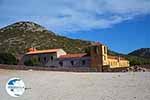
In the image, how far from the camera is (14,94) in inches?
248

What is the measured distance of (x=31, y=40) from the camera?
12838cm

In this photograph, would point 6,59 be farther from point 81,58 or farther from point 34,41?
point 34,41

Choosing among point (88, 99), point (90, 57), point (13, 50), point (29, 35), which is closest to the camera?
point (88, 99)

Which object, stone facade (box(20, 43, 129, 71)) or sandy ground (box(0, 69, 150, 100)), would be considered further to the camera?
stone facade (box(20, 43, 129, 71))

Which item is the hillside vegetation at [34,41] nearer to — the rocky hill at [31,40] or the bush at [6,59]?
the rocky hill at [31,40]

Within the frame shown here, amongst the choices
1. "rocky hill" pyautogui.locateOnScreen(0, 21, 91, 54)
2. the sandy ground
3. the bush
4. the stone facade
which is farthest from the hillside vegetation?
the sandy ground

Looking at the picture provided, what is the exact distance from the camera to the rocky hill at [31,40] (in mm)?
120375

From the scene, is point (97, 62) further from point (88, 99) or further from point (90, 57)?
point (88, 99)

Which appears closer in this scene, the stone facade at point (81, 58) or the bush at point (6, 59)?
the bush at point (6, 59)

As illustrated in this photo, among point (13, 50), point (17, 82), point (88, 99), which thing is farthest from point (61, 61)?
point (17, 82)

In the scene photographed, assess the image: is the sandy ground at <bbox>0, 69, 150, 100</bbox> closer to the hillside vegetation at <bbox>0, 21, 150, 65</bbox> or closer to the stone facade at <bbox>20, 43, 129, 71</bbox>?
the stone facade at <bbox>20, 43, 129, 71</bbox>

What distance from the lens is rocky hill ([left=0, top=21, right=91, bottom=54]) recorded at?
12038cm

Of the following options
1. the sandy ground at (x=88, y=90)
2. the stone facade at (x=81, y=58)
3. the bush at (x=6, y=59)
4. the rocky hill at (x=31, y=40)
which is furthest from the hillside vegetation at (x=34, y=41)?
the sandy ground at (x=88, y=90)

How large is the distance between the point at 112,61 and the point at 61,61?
1290cm
